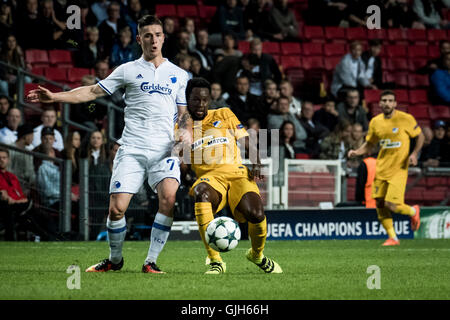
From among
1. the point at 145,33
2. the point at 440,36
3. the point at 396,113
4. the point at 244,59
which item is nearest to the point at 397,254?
the point at 396,113

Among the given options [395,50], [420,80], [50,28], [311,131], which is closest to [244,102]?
[311,131]

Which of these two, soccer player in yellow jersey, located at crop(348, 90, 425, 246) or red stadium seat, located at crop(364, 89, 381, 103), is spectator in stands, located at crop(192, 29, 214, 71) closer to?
red stadium seat, located at crop(364, 89, 381, 103)

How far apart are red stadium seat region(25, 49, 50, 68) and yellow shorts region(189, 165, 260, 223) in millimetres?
10052

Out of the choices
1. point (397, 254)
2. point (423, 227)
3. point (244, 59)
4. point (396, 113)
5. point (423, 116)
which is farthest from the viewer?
point (423, 116)

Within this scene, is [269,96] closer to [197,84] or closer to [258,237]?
[197,84]

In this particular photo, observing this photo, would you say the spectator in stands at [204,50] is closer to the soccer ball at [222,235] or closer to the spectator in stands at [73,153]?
the spectator in stands at [73,153]

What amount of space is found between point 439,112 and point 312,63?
10.1 ft

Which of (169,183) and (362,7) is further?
(362,7)

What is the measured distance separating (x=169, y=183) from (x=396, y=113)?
6.23 meters

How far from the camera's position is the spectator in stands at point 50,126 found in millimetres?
14594

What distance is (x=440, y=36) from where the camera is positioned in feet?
68.9

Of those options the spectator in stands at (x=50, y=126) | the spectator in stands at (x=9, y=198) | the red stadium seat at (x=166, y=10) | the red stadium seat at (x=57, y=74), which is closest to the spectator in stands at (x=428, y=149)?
the red stadium seat at (x=166, y=10)

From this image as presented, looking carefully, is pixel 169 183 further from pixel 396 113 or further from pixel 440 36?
pixel 440 36

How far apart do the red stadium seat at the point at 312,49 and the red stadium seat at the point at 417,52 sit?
2.35 metres
